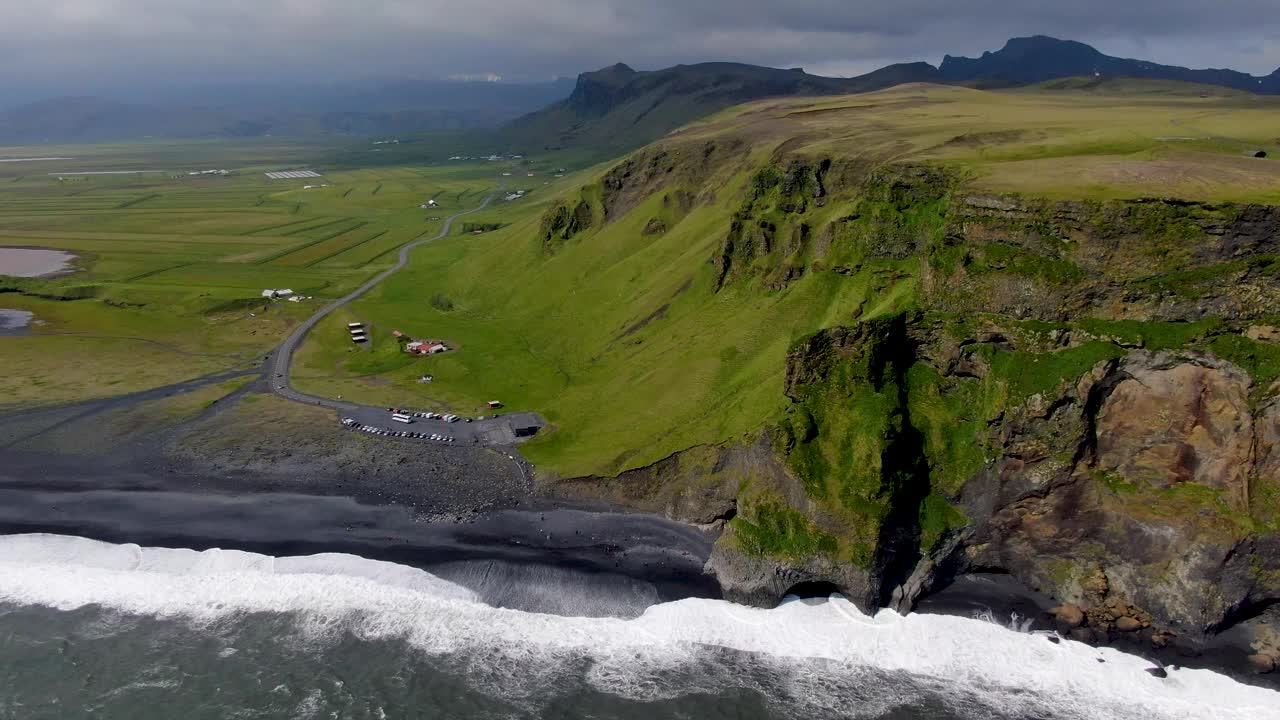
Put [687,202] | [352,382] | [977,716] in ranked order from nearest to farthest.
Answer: [977,716] < [352,382] < [687,202]

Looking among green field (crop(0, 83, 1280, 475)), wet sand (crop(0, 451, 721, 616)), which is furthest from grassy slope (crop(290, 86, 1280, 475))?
wet sand (crop(0, 451, 721, 616))

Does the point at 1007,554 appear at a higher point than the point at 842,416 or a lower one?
lower

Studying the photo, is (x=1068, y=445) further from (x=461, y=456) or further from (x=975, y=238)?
(x=461, y=456)

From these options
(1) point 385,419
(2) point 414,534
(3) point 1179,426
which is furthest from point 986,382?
(1) point 385,419

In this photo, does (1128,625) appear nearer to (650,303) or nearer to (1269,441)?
(1269,441)

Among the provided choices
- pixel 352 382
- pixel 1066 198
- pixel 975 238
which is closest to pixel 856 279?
pixel 975 238

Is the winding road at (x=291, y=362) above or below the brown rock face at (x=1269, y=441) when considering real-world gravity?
below

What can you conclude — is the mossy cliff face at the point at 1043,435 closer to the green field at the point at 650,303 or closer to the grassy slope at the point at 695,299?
the grassy slope at the point at 695,299

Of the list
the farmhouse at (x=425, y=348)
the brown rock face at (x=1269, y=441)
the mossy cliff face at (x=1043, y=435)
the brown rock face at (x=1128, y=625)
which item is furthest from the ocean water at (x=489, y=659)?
the farmhouse at (x=425, y=348)
